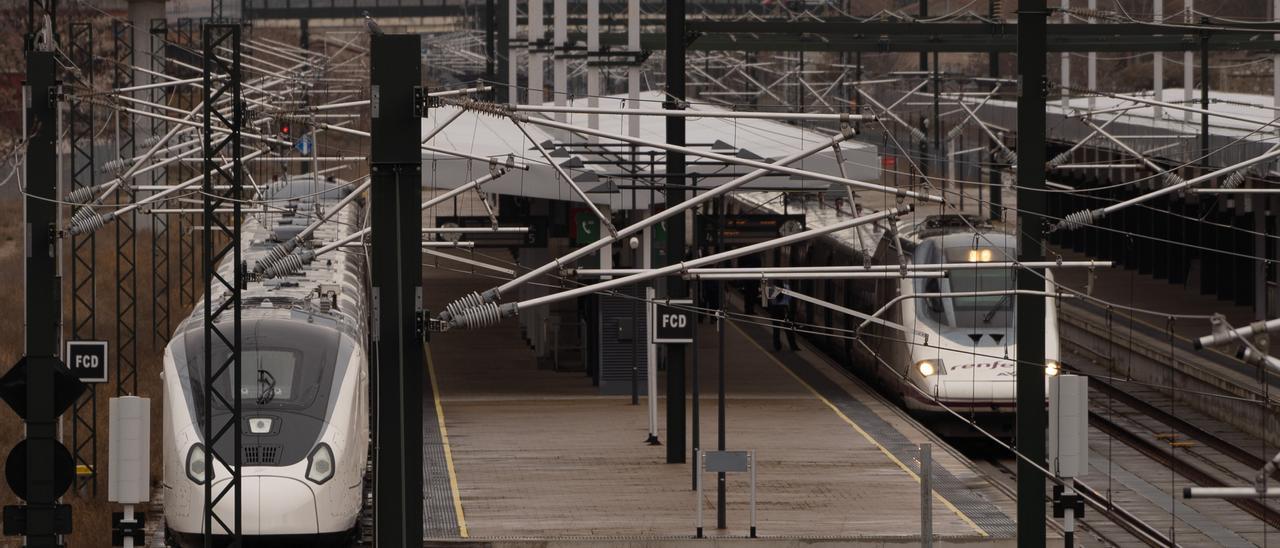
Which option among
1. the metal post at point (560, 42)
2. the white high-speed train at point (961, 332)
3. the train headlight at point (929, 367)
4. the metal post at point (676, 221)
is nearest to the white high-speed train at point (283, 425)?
the metal post at point (676, 221)

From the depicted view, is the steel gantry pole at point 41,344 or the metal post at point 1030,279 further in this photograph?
the steel gantry pole at point 41,344

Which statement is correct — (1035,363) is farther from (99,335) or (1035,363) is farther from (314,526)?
(99,335)

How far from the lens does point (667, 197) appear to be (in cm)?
2394

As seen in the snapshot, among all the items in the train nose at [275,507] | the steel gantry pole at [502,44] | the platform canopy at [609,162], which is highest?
the steel gantry pole at [502,44]

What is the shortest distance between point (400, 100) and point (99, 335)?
3141 centimetres

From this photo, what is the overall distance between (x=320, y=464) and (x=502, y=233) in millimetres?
8320

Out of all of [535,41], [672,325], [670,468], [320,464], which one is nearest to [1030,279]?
[320,464]

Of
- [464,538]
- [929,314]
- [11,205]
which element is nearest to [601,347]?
[929,314]

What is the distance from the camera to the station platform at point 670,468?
20406 millimetres

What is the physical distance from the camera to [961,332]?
27359 millimetres

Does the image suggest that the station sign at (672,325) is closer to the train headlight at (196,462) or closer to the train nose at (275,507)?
the train nose at (275,507)

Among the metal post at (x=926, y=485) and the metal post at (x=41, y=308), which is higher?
the metal post at (x=41, y=308)

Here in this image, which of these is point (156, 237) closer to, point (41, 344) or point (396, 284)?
point (41, 344)

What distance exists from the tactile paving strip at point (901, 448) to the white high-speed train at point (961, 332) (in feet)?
2.40
